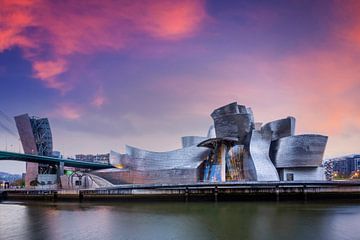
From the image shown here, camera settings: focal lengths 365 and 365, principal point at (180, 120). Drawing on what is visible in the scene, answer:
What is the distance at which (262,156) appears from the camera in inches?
2168

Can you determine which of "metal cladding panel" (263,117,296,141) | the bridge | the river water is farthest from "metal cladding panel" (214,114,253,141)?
the bridge

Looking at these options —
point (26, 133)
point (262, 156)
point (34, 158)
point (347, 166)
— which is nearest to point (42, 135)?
point (26, 133)

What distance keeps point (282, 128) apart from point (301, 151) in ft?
17.5

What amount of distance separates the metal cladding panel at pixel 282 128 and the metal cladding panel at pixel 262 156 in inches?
79.2

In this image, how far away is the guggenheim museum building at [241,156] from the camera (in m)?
54.4

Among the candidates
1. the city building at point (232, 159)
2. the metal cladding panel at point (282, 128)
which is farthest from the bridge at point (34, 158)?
the metal cladding panel at point (282, 128)

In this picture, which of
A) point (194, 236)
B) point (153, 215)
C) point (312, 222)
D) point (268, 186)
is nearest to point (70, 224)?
point (153, 215)

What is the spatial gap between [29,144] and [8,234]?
6734cm

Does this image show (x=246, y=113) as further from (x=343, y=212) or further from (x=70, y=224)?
(x=70, y=224)

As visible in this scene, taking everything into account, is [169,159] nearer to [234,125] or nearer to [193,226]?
[234,125]

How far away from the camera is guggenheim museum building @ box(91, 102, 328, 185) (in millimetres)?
54406

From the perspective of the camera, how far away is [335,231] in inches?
815

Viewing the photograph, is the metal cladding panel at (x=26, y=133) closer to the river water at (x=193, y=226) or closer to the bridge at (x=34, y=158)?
the bridge at (x=34, y=158)

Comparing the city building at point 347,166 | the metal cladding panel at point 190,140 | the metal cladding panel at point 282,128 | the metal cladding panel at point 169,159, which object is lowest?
the city building at point 347,166
